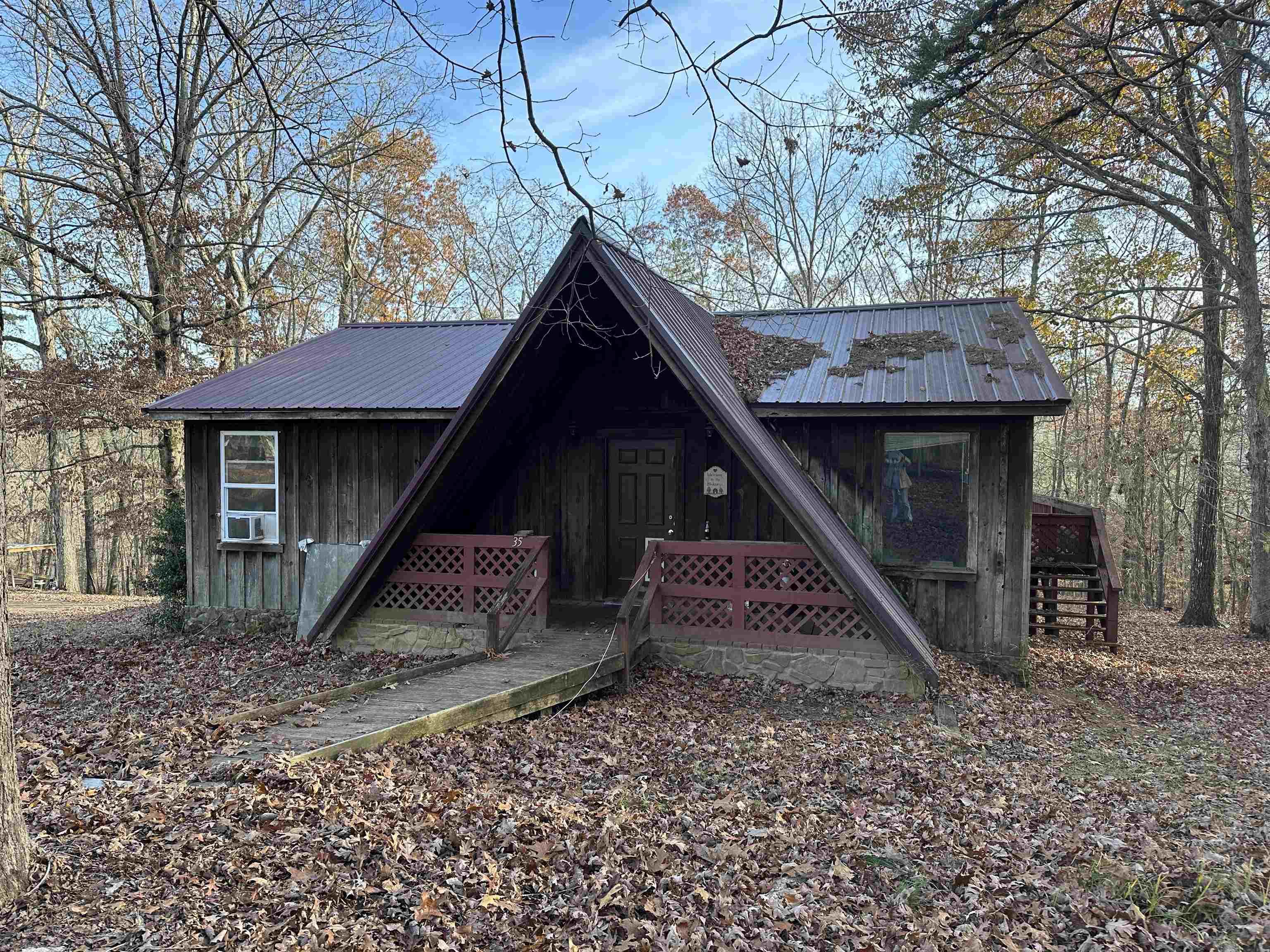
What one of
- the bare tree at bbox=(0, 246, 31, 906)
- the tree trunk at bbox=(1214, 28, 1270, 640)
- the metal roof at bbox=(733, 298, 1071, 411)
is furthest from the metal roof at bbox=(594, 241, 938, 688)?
the tree trunk at bbox=(1214, 28, 1270, 640)

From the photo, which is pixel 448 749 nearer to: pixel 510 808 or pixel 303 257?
pixel 510 808

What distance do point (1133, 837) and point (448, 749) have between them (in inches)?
172

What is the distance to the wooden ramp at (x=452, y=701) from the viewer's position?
5.34 meters

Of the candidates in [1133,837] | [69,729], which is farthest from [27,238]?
[1133,837]

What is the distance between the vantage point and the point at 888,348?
405 inches

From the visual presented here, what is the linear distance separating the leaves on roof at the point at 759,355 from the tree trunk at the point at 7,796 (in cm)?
720

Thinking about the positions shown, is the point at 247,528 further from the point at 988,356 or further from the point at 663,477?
the point at 988,356

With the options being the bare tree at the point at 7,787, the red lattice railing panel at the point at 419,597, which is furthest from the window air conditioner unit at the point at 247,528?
the bare tree at the point at 7,787

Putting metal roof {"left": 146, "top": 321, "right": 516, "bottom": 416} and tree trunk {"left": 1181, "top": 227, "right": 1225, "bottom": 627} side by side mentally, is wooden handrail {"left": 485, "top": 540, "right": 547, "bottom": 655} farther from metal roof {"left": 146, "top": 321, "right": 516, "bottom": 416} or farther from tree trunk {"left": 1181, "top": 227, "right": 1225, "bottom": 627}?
tree trunk {"left": 1181, "top": 227, "right": 1225, "bottom": 627}

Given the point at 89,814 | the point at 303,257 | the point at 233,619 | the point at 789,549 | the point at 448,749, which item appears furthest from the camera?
the point at 303,257

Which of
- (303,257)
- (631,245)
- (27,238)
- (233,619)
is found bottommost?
(233,619)

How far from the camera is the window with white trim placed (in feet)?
36.6

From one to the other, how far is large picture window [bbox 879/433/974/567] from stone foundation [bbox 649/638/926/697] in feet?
5.65

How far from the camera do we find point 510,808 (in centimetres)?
445
